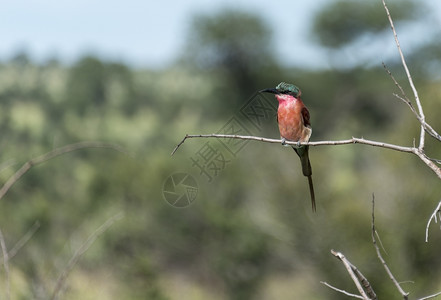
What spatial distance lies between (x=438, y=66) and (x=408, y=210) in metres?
34.0

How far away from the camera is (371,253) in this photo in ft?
77.5

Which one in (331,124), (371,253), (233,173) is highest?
(371,253)

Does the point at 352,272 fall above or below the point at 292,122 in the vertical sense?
below

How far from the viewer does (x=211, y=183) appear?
44594mm

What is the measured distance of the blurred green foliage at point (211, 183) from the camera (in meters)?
25.1

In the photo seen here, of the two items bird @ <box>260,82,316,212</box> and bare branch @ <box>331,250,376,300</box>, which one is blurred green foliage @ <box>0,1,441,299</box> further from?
bare branch @ <box>331,250,376,300</box>

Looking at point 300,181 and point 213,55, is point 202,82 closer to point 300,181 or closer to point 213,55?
point 213,55

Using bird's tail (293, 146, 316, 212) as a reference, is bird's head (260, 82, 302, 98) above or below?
above

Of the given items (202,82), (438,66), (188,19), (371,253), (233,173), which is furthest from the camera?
(202,82)

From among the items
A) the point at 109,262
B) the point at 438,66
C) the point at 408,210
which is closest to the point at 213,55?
the point at 438,66

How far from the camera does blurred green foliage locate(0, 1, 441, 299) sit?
25.1 m
